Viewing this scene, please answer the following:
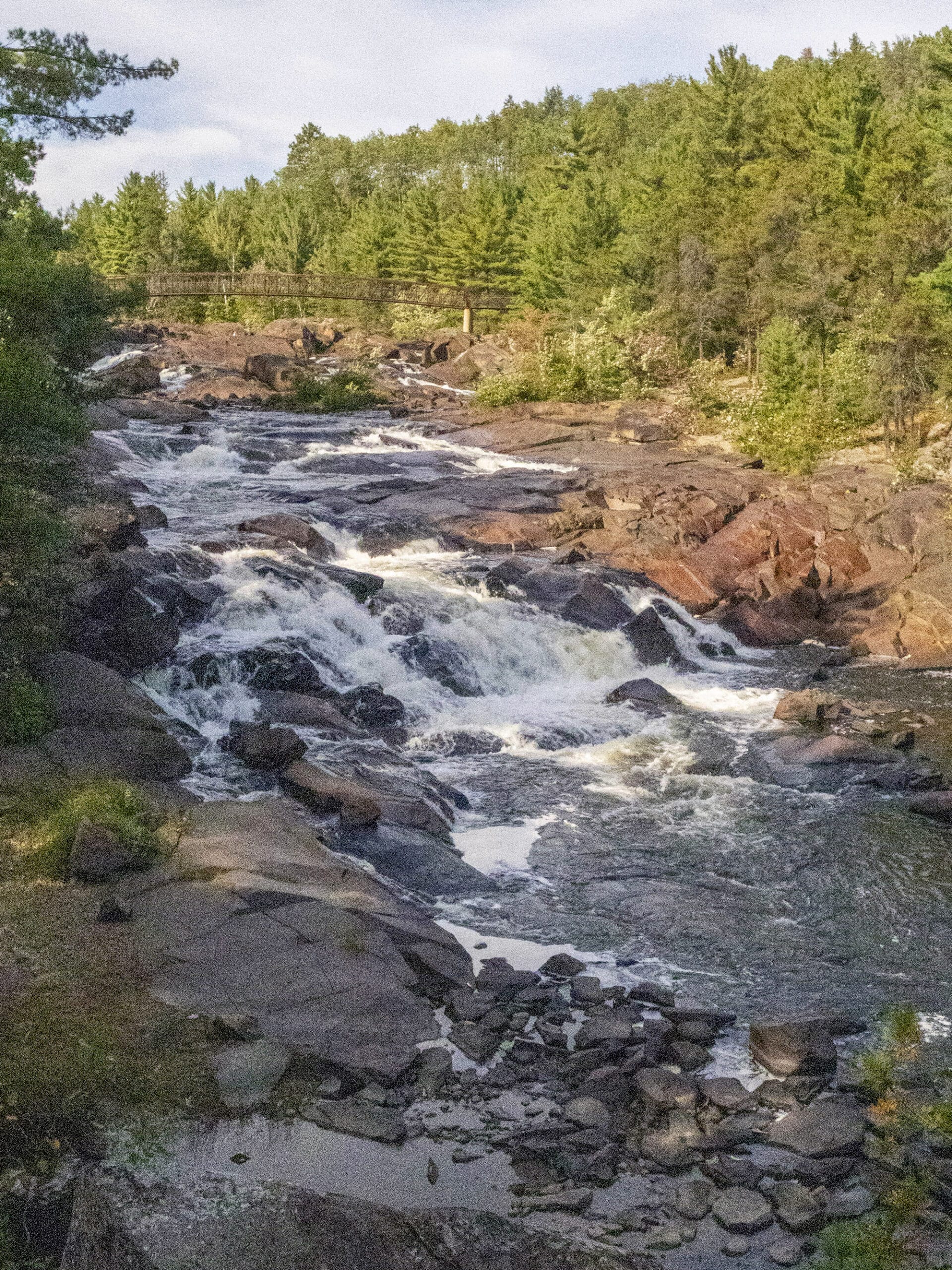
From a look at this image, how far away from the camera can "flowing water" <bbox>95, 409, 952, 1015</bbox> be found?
12.3 meters

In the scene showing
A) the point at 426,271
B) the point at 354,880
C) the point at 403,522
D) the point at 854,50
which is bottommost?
the point at 354,880

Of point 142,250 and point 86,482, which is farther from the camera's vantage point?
point 142,250

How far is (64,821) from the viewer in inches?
468

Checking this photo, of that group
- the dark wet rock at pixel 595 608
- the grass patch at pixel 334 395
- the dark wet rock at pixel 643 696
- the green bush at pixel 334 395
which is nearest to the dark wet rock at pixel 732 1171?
the dark wet rock at pixel 643 696

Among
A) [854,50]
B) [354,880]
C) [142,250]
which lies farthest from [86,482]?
[142,250]

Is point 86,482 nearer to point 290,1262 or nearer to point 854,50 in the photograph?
point 290,1262

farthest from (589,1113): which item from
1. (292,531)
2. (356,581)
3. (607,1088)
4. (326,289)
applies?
(326,289)

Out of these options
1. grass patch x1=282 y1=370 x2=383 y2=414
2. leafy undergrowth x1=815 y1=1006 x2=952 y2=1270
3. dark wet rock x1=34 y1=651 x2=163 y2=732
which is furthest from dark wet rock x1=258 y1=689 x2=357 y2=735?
grass patch x1=282 y1=370 x2=383 y2=414

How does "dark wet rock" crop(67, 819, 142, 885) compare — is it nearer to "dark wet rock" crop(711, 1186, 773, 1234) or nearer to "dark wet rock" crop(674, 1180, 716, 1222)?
"dark wet rock" crop(674, 1180, 716, 1222)

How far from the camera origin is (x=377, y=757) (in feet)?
54.5

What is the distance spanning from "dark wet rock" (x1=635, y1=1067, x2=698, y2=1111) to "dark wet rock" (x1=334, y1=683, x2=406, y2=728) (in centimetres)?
974

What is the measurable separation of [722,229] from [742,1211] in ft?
134

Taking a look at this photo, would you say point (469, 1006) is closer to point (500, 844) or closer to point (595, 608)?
point (500, 844)

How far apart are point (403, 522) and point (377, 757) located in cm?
1142
